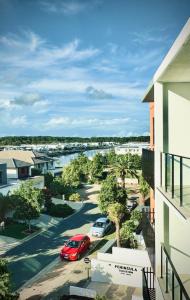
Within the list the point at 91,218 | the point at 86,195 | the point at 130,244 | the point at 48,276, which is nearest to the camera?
the point at 48,276

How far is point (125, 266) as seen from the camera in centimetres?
2141

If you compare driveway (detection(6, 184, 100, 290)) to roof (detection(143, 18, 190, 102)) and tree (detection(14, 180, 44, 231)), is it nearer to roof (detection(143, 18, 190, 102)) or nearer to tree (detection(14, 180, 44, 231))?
tree (detection(14, 180, 44, 231))

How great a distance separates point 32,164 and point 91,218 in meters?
19.3

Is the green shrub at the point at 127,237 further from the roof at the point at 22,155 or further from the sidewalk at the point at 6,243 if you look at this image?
the roof at the point at 22,155

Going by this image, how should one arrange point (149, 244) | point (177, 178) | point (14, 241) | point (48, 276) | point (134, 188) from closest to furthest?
point (177, 178)
point (149, 244)
point (48, 276)
point (14, 241)
point (134, 188)

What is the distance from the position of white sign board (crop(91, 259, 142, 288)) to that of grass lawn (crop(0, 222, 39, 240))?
1114 cm

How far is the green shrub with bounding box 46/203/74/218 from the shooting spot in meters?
40.4

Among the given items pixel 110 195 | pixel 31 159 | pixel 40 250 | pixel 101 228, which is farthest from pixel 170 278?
pixel 31 159

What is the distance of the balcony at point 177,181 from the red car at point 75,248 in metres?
17.7

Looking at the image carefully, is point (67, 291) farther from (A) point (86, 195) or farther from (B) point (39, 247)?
(A) point (86, 195)

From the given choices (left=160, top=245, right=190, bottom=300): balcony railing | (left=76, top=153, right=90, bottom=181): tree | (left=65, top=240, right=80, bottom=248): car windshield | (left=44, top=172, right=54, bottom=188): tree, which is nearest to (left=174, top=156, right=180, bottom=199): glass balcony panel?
(left=160, top=245, right=190, bottom=300): balcony railing

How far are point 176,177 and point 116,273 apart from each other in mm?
14230

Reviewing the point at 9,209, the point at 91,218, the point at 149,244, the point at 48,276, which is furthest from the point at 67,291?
the point at 91,218

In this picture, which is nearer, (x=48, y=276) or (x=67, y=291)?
(x=67, y=291)
